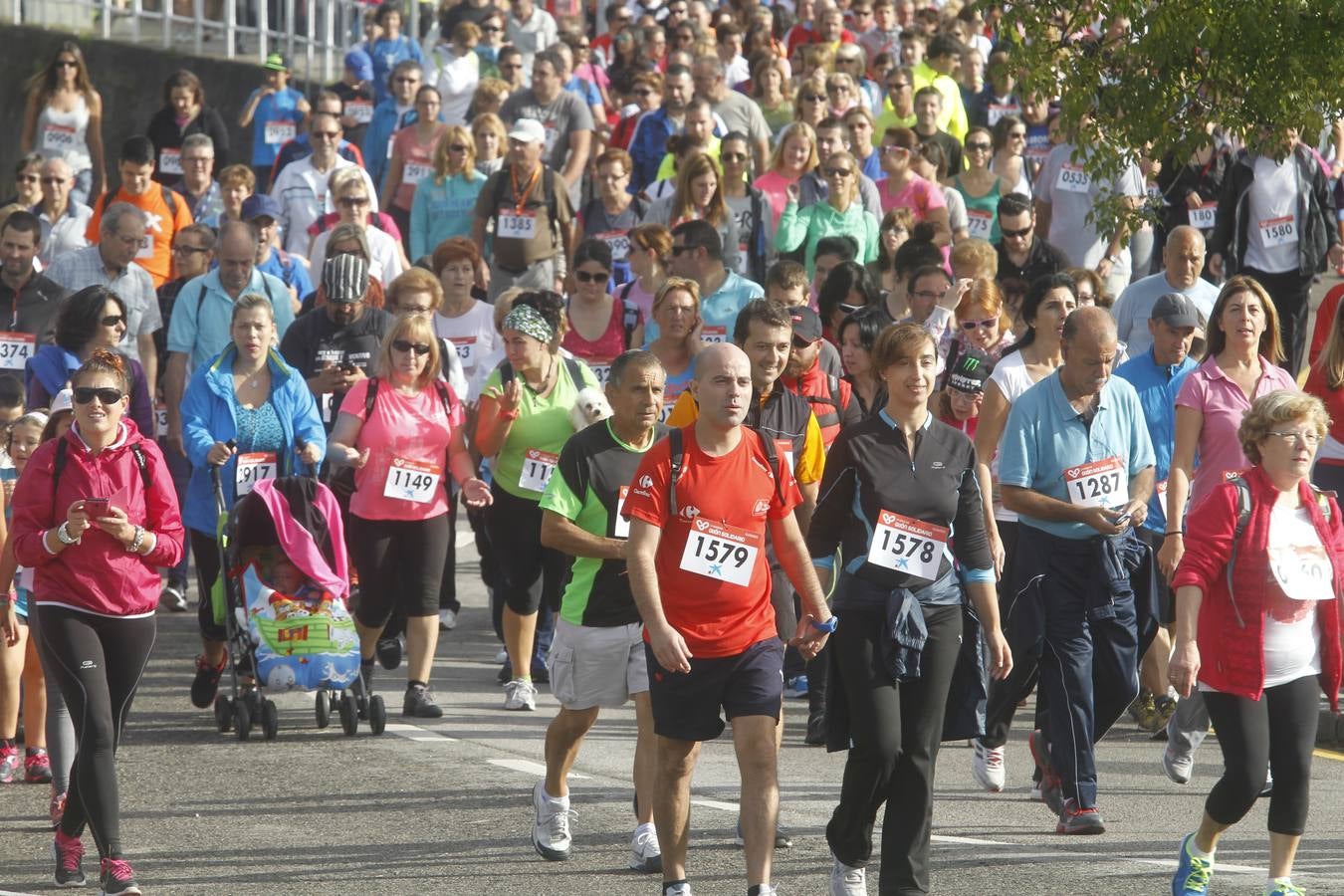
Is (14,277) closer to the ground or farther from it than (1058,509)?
farther from it

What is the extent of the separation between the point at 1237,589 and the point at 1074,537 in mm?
1492

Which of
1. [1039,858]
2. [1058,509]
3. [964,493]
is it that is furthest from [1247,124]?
[1039,858]

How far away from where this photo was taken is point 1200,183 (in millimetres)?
15398

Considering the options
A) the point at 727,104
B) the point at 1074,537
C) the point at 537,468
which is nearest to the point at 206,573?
the point at 537,468

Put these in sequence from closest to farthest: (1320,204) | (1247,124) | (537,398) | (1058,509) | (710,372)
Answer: (710,372), (1058,509), (1247,124), (537,398), (1320,204)

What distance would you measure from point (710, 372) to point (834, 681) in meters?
1.15

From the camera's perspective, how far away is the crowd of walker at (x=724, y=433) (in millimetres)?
7207

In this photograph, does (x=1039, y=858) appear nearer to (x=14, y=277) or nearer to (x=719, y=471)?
(x=719, y=471)

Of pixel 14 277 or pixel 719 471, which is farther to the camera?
pixel 14 277

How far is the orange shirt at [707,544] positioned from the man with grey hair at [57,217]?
371 inches

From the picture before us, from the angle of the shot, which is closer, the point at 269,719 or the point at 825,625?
the point at 825,625

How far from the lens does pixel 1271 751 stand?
7.21m

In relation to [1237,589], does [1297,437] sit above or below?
above

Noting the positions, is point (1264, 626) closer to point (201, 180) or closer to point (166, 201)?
point (166, 201)
